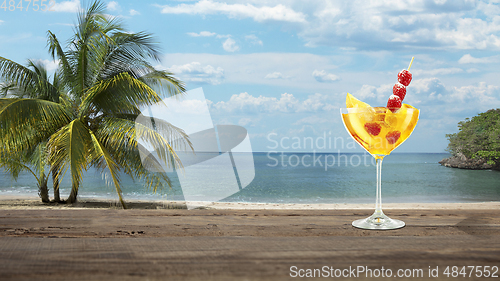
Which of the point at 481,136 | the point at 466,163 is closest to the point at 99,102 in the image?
the point at 481,136

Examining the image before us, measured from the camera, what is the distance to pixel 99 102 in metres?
8.03

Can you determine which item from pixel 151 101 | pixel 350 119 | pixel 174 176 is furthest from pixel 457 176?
pixel 350 119

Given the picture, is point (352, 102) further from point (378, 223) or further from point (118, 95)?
point (118, 95)

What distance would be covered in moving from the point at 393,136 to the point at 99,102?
8064mm

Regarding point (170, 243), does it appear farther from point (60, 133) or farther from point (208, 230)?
point (60, 133)

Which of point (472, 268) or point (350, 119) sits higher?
point (350, 119)

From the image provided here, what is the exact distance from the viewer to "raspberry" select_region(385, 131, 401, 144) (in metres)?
0.97

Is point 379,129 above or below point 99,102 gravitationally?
below

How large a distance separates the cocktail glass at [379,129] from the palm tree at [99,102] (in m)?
6.31

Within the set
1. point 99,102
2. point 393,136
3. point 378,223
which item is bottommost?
point 378,223

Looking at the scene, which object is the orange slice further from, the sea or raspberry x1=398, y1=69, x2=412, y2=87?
the sea

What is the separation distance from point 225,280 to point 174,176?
30869mm

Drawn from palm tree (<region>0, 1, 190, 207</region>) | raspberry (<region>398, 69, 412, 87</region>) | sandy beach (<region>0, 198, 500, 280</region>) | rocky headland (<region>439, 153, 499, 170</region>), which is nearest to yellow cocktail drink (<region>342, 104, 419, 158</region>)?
raspberry (<region>398, 69, 412, 87</region>)

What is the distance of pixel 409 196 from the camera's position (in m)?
21.7
